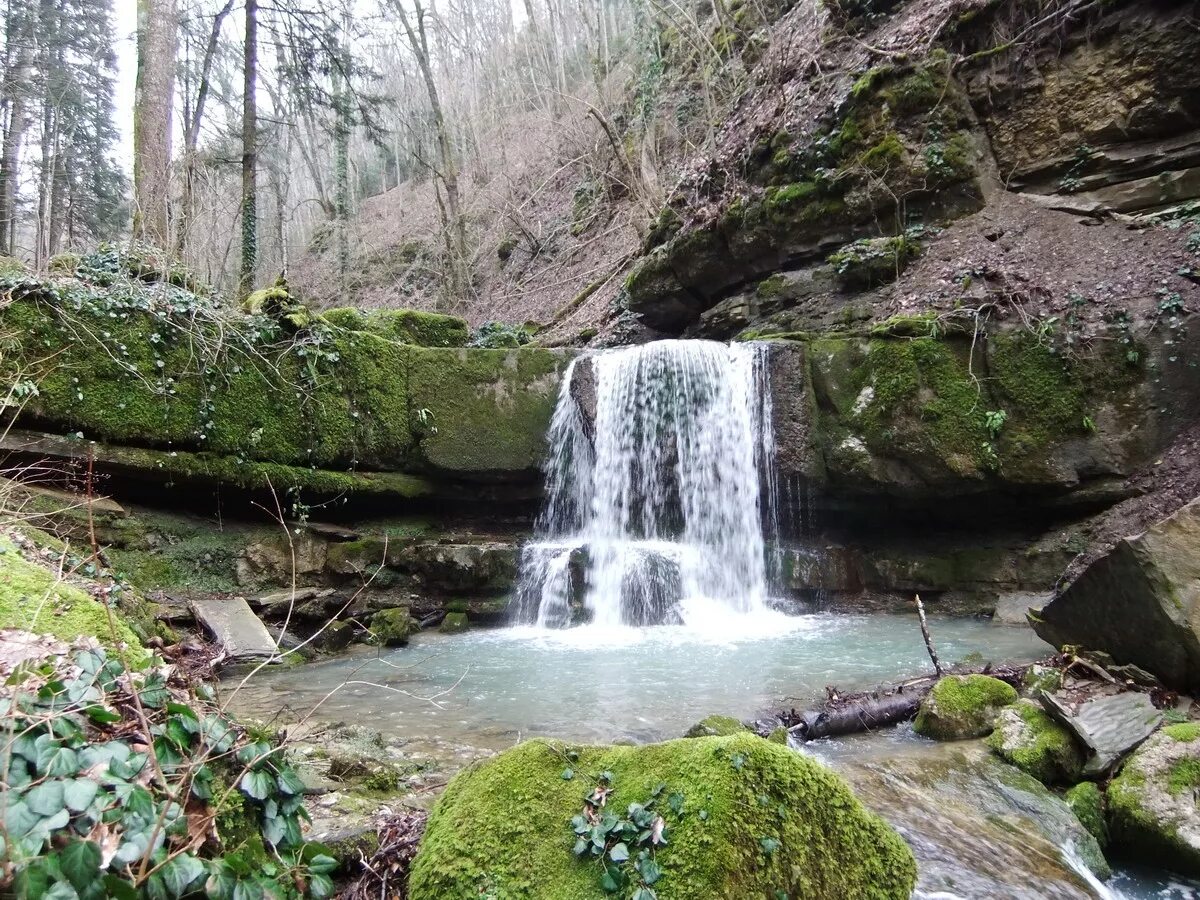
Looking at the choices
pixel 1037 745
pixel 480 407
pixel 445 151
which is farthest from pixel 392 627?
pixel 445 151

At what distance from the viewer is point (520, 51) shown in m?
23.1

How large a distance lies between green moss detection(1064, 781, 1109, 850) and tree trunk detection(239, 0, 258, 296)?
10.6 metres

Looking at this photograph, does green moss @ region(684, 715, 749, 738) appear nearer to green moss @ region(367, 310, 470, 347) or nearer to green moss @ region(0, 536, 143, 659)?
green moss @ region(0, 536, 143, 659)

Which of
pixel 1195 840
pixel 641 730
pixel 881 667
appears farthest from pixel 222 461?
pixel 1195 840

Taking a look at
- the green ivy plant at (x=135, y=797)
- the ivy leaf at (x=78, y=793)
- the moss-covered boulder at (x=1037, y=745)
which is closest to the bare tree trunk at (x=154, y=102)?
the green ivy plant at (x=135, y=797)

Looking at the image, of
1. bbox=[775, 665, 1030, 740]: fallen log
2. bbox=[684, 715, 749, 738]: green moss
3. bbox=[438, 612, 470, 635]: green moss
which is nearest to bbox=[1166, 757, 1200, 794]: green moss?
bbox=[775, 665, 1030, 740]: fallen log

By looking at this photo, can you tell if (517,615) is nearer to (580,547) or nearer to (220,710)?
(580,547)

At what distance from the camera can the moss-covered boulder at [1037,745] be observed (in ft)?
10.8

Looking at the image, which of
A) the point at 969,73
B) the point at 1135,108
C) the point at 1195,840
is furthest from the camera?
the point at 969,73

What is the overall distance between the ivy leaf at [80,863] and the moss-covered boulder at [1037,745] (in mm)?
3806

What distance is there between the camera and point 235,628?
6098 millimetres

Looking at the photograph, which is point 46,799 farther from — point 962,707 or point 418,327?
point 418,327

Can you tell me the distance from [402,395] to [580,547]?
3.01m

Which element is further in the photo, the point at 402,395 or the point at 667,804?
the point at 402,395
